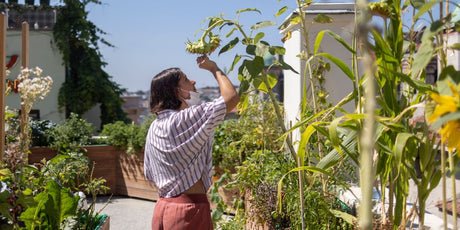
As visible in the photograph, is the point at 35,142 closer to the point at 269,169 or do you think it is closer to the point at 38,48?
the point at 269,169

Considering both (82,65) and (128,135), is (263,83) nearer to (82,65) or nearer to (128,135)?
(128,135)

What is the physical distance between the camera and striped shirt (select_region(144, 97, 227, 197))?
74.1 inches

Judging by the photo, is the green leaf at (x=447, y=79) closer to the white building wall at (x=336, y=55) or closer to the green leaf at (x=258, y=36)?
the green leaf at (x=258, y=36)

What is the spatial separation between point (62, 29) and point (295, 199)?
31.3 feet

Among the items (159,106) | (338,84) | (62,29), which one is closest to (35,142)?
(338,84)

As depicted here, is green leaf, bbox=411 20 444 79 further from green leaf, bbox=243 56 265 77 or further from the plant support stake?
the plant support stake

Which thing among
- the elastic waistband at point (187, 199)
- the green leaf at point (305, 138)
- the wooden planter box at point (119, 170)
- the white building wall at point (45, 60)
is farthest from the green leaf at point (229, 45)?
the white building wall at point (45, 60)

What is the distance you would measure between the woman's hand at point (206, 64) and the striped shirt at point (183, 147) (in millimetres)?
110

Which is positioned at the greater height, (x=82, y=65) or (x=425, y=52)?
(x=82, y=65)

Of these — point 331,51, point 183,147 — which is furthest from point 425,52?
point 331,51

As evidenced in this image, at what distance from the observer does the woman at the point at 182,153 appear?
1.88 meters

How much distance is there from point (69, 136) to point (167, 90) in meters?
4.32

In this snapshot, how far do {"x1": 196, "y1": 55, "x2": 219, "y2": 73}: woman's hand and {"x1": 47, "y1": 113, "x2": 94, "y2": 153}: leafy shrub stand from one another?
4433 millimetres

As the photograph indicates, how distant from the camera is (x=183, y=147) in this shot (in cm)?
192
